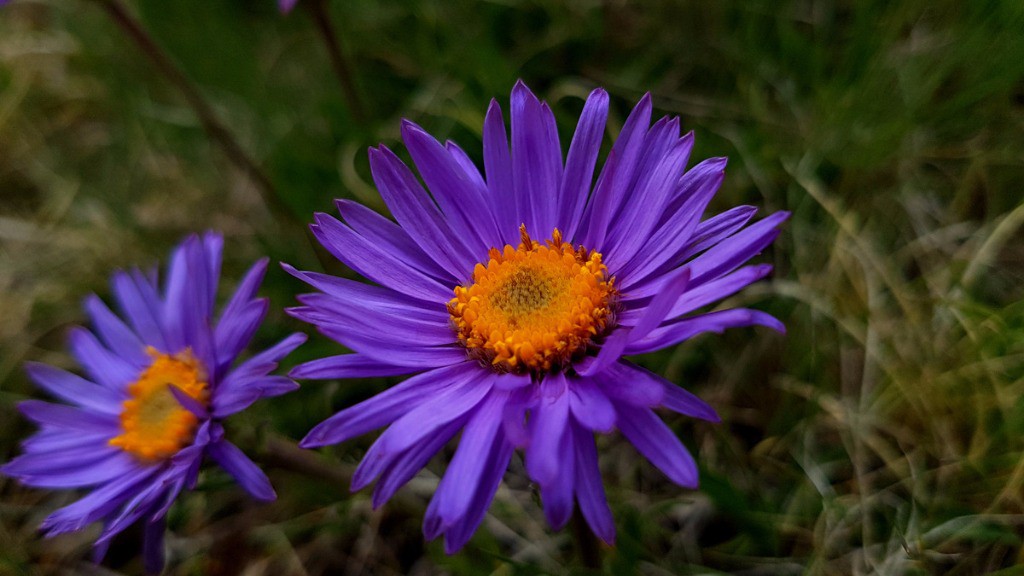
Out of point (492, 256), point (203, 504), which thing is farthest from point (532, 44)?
point (203, 504)

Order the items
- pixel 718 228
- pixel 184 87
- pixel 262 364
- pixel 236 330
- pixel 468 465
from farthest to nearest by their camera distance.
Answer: pixel 184 87 < pixel 236 330 < pixel 262 364 < pixel 718 228 < pixel 468 465

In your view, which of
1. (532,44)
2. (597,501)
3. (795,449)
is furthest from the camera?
(532,44)

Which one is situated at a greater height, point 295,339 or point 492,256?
point 492,256

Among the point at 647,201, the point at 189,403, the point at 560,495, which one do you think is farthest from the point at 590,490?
the point at 189,403

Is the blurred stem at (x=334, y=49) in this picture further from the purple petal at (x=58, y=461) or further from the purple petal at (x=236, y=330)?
the purple petal at (x=58, y=461)

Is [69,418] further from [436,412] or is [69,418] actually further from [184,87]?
[436,412]

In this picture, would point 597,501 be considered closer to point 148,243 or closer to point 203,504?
point 203,504
